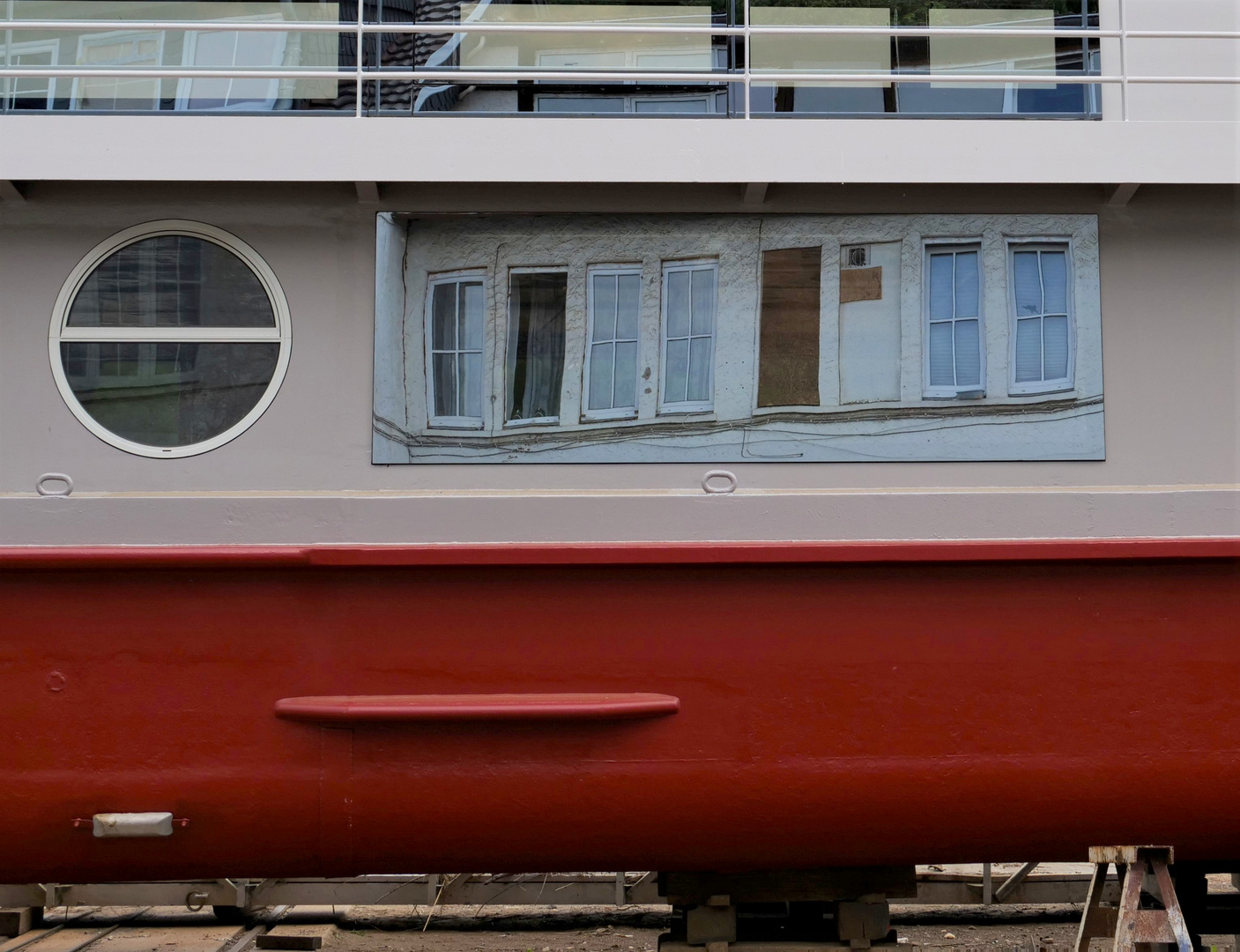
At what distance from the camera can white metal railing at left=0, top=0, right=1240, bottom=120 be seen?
3846 mm

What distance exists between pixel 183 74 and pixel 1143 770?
163 inches

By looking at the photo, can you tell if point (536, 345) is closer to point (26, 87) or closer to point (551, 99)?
point (551, 99)

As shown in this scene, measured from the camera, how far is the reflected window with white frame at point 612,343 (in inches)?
161

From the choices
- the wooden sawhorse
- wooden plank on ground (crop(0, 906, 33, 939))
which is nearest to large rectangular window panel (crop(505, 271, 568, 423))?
the wooden sawhorse

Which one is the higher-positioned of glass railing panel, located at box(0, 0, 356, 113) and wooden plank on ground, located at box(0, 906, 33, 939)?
glass railing panel, located at box(0, 0, 356, 113)

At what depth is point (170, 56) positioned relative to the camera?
14.0 feet

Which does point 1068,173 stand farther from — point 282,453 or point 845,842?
point 282,453

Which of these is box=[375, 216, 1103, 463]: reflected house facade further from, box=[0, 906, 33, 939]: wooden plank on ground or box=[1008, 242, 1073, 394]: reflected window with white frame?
box=[0, 906, 33, 939]: wooden plank on ground

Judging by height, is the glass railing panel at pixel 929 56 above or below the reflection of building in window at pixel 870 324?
above

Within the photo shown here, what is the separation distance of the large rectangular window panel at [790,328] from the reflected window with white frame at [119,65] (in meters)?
2.44

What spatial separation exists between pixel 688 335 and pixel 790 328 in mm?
380

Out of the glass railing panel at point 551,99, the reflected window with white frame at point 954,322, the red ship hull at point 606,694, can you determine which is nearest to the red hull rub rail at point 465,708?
the red ship hull at point 606,694

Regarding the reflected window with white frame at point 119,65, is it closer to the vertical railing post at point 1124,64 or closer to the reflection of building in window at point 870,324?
the reflection of building in window at point 870,324

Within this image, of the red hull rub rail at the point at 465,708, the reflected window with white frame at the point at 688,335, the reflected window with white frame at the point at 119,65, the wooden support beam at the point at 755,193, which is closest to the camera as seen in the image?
the red hull rub rail at the point at 465,708
